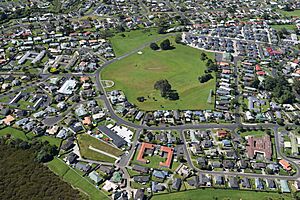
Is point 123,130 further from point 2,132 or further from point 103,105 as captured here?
point 2,132

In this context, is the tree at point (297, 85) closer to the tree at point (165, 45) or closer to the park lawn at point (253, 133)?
the park lawn at point (253, 133)

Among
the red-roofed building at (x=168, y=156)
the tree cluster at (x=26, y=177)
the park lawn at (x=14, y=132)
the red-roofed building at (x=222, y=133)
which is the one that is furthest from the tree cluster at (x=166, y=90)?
the park lawn at (x=14, y=132)

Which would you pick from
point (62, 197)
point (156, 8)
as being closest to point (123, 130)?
point (62, 197)

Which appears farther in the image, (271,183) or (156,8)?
(156,8)

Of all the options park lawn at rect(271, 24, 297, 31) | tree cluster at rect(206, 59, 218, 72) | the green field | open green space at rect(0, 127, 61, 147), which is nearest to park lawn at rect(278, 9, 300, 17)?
the green field

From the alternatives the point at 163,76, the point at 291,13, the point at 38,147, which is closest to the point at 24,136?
the point at 38,147

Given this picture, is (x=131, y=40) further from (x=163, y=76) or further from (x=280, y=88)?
(x=280, y=88)
